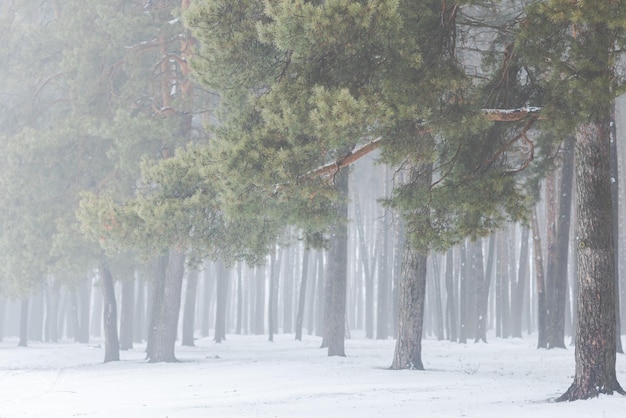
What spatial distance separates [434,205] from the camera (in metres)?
11.9

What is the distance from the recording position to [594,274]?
1033cm

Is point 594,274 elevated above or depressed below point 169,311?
above

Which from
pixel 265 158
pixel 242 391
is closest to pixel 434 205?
pixel 265 158

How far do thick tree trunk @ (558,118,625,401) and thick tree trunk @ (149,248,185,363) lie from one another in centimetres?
1424

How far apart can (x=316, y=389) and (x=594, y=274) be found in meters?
5.60

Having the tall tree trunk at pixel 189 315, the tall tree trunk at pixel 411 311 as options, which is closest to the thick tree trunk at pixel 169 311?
the tall tree trunk at pixel 411 311

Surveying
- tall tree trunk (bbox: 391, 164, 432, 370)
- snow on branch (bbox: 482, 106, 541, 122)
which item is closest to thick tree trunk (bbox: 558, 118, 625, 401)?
snow on branch (bbox: 482, 106, 541, 122)

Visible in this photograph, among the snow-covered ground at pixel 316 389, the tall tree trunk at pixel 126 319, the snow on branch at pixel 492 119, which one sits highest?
the snow on branch at pixel 492 119

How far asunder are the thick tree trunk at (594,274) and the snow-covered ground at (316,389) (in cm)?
41

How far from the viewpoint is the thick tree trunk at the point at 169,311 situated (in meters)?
22.5

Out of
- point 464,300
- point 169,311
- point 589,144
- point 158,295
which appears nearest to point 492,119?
point 589,144

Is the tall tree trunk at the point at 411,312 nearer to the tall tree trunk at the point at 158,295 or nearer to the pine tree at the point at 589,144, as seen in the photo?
the pine tree at the point at 589,144

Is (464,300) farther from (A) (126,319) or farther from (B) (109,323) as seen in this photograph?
(B) (109,323)

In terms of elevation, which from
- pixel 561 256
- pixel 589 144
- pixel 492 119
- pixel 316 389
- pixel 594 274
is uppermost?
pixel 492 119
